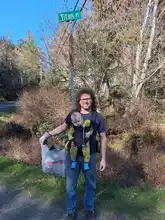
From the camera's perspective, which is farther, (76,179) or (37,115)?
(37,115)

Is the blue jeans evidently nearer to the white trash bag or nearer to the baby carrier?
the baby carrier

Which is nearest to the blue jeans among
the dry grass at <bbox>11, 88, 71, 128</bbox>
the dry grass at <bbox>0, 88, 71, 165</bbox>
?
the dry grass at <bbox>0, 88, 71, 165</bbox>

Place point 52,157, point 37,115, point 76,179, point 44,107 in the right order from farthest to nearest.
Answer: point 37,115, point 44,107, point 52,157, point 76,179

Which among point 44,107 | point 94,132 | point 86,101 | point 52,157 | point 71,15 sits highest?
point 71,15

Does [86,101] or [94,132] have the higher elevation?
[86,101]

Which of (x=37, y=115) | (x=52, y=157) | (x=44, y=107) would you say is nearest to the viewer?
(x=52, y=157)

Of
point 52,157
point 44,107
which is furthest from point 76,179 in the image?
point 44,107

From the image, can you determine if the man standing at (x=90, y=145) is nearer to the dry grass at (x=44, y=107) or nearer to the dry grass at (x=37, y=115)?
the dry grass at (x=37, y=115)

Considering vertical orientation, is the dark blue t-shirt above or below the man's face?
below

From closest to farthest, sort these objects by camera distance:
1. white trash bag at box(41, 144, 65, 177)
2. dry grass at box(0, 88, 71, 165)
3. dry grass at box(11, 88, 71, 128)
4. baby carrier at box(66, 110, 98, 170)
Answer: baby carrier at box(66, 110, 98, 170) → white trash bag at box(41, 144, 65, 177) → dry grass at box(0, 88, 71, 165) → dry grass at box(11, 88, 71, 128)

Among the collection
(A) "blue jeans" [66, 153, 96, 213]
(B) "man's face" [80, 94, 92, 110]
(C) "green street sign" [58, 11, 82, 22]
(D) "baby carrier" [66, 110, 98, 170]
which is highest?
(C) "green street sign" [58, 11, 82, 22]

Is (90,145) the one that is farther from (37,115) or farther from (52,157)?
(37,115)

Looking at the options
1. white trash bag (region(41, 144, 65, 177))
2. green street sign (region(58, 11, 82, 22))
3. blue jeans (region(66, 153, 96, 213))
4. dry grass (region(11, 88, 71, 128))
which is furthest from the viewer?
dry grass (region(11, 88, 71, 128))

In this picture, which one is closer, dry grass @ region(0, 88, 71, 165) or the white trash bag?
the white trash bag
